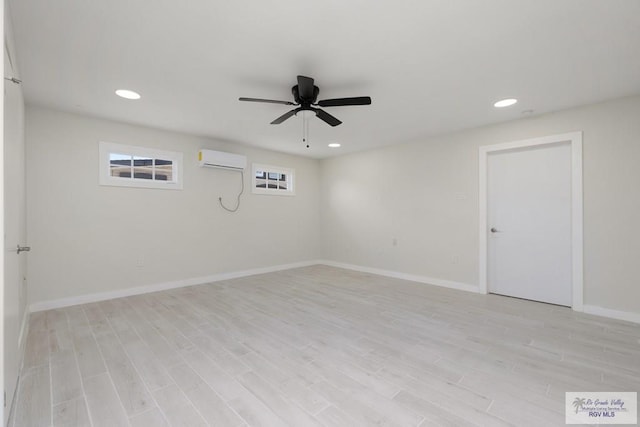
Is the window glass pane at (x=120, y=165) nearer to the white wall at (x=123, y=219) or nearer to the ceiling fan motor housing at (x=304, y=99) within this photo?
the white wall at (x=123, y=219)

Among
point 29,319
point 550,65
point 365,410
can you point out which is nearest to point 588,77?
point 550,65

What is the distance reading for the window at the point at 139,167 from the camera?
3.85m

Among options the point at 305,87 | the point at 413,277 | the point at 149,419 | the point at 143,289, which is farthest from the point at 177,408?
the point at 413,277

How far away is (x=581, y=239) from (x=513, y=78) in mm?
2151

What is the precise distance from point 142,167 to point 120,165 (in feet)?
0.87

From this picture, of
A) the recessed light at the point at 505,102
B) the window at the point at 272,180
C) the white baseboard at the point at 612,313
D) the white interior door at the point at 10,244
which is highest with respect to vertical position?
the recessed light at the point at 505,102

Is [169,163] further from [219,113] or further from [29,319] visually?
[29,319]

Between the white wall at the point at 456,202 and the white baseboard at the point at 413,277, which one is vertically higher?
the white wall at the point at 456,202

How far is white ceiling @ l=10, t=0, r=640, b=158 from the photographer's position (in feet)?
6.00

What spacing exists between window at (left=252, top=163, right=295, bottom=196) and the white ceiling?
1980mm

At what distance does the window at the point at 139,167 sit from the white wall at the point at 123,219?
0.09m

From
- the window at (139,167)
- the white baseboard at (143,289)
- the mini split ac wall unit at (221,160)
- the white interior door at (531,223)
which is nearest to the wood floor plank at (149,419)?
the white baseboard at (143,289)

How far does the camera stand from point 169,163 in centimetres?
446

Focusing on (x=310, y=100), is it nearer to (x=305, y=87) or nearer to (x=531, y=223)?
(x=305, y=87)
